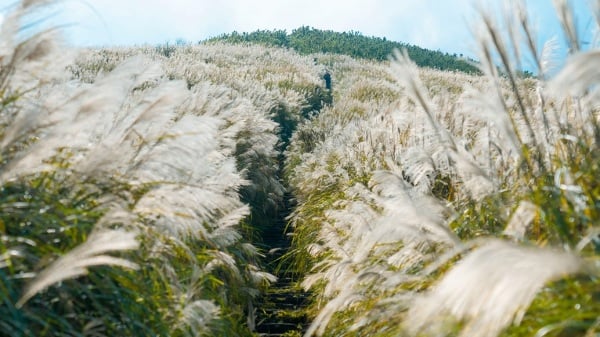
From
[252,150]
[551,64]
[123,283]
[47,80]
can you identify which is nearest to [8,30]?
[47,80]

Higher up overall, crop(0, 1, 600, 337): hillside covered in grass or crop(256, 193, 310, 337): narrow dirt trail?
crop(0, 1, 600, 337): hillside covered in grass

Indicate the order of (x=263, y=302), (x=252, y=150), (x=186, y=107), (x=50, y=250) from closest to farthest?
(x=50, y=250) < (x=263, y=302) < (x=186, y=107) < (x=252, y=150)

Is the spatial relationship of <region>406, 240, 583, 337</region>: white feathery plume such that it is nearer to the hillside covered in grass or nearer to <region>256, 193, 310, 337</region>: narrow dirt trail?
the hillside covered in grass

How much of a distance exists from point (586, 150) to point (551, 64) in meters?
0.87

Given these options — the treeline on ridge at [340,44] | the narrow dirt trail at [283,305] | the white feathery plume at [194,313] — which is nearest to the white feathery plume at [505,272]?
the white feathery plume at [194,313]

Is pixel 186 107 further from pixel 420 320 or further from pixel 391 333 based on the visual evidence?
pixel 420 320

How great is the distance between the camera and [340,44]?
6800 centimetres

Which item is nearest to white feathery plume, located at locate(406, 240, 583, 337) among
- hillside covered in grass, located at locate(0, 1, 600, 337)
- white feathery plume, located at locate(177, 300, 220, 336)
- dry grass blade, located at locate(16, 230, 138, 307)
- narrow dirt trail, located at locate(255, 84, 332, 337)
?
hillside covered in grass, located at locate(0, 1, 600, 337)

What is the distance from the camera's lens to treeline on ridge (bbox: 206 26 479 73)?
200 ft

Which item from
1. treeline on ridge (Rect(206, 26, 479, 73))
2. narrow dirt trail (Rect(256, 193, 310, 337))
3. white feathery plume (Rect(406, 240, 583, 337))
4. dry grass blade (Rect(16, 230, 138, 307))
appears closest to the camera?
white feathery plume (Rect(406, 240, 583, 337))

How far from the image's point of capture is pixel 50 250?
265cm

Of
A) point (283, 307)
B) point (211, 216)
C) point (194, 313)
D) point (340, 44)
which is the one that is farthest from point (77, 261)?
point (340, 44)

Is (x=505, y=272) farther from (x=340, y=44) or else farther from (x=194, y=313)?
(x=340, y=44)

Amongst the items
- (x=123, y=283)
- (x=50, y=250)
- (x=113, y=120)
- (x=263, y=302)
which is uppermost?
(x=113, y=120)
